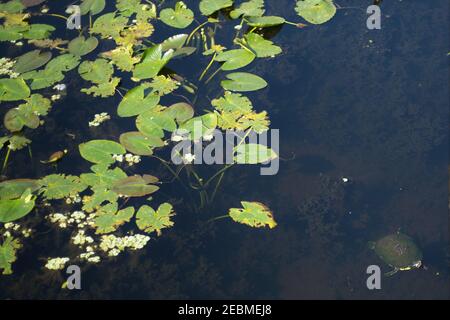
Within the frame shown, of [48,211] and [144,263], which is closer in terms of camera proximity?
[144,263]

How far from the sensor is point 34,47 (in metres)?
2.93

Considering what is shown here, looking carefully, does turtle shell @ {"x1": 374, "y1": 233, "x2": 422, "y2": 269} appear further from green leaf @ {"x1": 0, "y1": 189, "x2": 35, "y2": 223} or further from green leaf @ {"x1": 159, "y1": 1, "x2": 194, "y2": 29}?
green leaf @ {"x1": 159, "y1": 1, "x2": 194, "y2": 29}

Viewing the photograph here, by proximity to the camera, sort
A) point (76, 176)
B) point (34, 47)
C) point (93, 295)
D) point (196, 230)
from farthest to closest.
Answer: point (34, 47)
point (76, 176)
point (196, 230)
point (93, 295)

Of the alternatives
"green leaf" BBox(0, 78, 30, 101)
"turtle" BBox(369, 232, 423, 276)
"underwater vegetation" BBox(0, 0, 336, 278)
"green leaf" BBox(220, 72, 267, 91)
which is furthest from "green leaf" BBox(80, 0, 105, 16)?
"turtle" BBox(369, 232, 423, 276)

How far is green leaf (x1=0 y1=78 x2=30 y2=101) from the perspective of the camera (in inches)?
103

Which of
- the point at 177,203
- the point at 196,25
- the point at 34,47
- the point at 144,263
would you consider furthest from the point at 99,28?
the point at 144,263

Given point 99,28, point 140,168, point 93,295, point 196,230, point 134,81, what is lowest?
point 93,295

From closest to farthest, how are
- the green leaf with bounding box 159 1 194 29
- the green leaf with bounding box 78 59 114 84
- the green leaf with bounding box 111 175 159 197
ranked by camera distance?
the green leaf with bounding box 111 175 159 197 → the green leaf with bounding box 78 59 114 84 → the green leaf with bounding box 159 1 194 29

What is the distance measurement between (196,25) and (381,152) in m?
1.33

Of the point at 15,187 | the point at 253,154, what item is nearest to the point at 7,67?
the point at 15,187

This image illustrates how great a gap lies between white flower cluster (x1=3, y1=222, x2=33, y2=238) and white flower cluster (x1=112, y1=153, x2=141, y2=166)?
0.49m

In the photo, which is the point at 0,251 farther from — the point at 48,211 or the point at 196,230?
the point at 196,230

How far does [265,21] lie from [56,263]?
172 cm

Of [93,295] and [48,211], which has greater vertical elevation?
[48,211]
